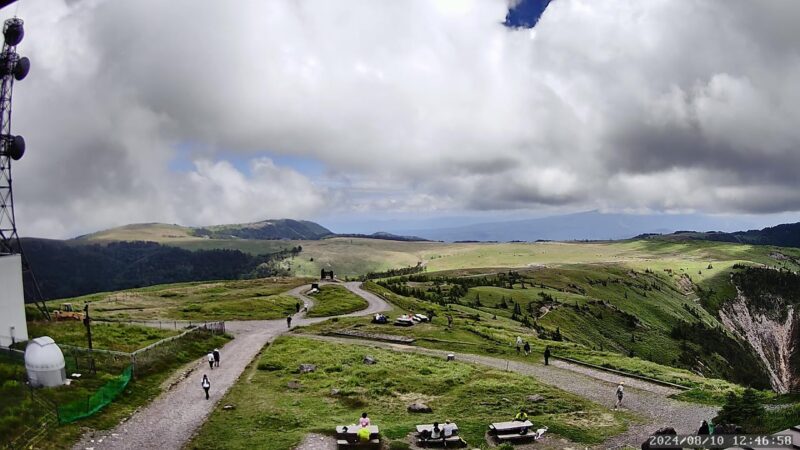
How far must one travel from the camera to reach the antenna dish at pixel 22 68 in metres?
59.3

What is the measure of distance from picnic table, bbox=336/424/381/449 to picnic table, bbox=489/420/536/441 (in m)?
8.13

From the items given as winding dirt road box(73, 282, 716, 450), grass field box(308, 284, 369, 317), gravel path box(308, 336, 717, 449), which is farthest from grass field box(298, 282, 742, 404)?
grass field box(308, 284, 369, 317)

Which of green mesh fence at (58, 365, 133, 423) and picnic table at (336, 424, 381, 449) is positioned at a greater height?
green mesh fence at (58, 365, 133, 423)

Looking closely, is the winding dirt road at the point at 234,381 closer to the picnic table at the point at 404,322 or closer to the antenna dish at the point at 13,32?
the picnic table at the point at 404,322

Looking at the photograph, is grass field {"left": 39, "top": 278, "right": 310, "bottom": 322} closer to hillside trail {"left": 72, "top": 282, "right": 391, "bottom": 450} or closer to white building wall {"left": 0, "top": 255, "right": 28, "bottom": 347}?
hillside trail {"left": 72, "top": 282, "right": 391, "bottom": 450}

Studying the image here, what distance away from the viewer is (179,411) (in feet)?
130

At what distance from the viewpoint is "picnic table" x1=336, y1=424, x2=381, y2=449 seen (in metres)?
31.6

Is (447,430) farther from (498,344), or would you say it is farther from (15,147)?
(15,147)

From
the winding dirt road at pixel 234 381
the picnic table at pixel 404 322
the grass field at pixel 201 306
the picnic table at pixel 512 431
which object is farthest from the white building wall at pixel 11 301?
the picnic table at pixel 404 322

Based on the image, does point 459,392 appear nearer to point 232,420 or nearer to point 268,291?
point 232,420

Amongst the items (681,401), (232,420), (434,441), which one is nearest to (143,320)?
(232,420)

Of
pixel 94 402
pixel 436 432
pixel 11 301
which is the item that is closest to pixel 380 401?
pixel 436 432

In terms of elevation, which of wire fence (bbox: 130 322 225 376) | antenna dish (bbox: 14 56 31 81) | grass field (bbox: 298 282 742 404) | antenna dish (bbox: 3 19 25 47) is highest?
antenna dish (bbox: 3 19 25 47)

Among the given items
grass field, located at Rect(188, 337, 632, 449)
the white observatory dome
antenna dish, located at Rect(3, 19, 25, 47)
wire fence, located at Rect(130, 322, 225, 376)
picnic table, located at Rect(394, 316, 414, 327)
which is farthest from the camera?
picnic table, located at Rect(394, 316, 414, 327)
